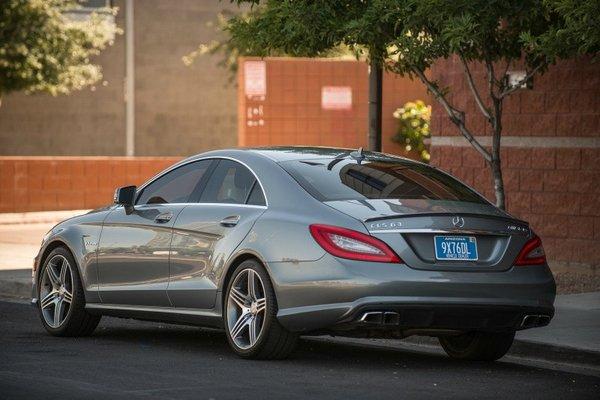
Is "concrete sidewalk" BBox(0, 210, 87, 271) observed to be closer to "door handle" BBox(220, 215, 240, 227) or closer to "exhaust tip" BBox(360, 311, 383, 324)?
"door handle" BBox(220, 215, 240, 227)

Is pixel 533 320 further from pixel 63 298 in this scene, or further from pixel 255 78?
pixel 255 78

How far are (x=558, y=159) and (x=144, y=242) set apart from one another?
23.2 ft

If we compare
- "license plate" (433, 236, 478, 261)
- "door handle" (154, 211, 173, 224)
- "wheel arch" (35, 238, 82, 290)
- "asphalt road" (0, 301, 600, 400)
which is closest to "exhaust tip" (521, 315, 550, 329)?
"asphalt road" (0, 301, 600, 400)

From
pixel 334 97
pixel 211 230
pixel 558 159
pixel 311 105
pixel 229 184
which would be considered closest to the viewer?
pixel 211 230

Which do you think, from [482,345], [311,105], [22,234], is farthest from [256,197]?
[311,105]

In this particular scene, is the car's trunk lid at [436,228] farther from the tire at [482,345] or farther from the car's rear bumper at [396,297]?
the tire at [482,345]

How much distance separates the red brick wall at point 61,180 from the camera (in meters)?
30.2

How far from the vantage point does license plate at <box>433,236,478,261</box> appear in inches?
382

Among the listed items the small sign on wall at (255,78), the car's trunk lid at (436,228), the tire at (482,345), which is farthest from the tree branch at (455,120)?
the small sign on wall at (255,78)

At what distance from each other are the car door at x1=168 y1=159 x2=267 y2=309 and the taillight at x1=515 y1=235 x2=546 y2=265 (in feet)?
5.56

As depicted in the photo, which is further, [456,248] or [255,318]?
[255,318]

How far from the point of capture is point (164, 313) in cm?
1092

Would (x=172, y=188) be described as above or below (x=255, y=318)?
above

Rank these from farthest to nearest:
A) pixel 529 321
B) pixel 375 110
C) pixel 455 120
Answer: pixel 375 110 → pixel 455 120 → pixel 529 321
